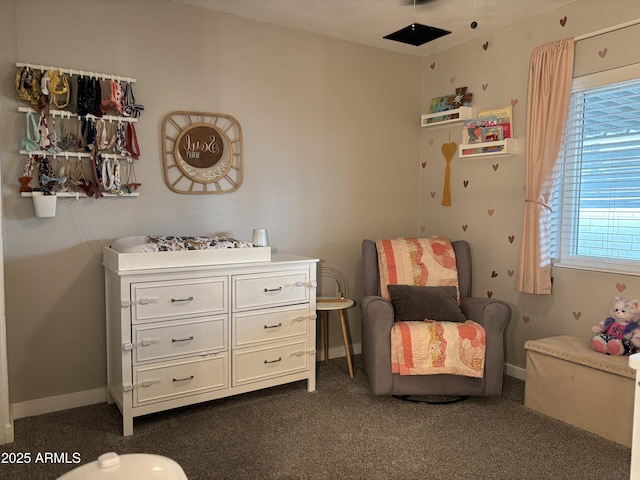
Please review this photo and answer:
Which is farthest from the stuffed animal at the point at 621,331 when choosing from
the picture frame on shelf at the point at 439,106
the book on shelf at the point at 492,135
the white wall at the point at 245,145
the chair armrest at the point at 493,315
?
the picture frame on shelf at the point at 439,106

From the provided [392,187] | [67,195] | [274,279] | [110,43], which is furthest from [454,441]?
[110,43]

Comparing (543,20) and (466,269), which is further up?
(543,20)

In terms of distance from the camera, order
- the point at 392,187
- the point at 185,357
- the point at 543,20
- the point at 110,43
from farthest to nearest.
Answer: the point at 392,187, the point at 543,20, the point at 110,43, the point at 185,357

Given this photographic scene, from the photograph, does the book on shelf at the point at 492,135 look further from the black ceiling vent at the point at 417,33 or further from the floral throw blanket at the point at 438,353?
the floral throw blanket at the point at 438,353

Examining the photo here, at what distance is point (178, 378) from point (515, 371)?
89.7 inches

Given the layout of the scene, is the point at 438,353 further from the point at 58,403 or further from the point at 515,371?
the point at 58,403

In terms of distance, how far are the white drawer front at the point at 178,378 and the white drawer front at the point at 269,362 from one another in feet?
0.30

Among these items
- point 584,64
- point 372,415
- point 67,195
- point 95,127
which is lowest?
point 372,415

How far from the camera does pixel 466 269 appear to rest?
3465mm

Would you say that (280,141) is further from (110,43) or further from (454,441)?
(454,441)

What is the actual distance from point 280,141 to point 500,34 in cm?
173

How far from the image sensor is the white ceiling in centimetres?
305

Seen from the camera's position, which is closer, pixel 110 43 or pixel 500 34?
pixel 110 43

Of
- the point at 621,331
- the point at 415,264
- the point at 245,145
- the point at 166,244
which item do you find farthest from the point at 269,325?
the point at 621,331
